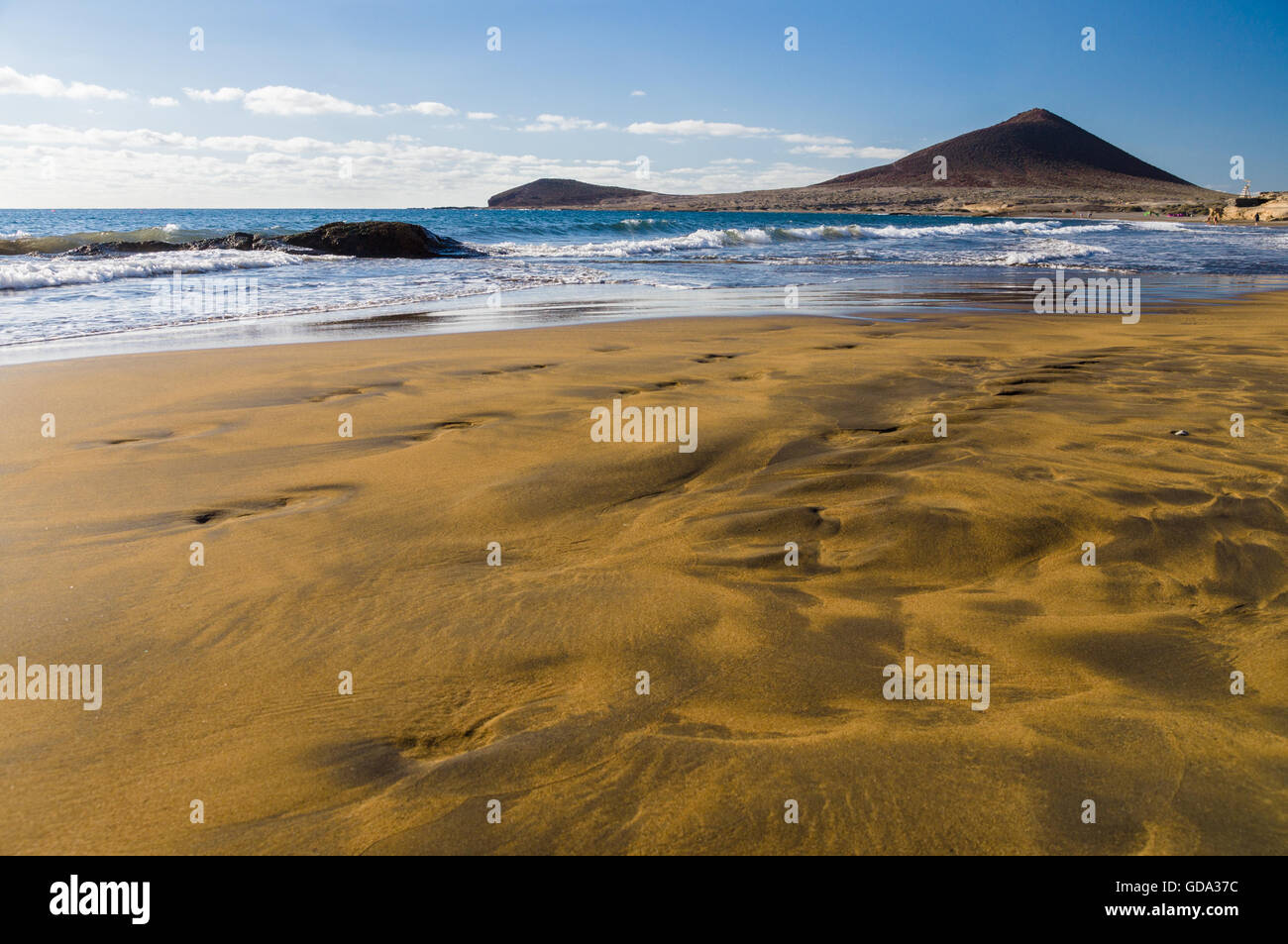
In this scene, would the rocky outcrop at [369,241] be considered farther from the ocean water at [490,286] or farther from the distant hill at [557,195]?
the distant hill at [557,195]

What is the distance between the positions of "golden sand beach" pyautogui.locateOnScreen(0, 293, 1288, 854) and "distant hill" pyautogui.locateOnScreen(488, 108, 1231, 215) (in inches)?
3380

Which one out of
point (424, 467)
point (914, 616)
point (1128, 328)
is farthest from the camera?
point (1128, 328)

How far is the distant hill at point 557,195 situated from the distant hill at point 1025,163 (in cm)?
3352

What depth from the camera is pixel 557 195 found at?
4978 inches

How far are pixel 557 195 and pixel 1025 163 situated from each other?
69.5 metres

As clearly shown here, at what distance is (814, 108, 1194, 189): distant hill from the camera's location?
109438 mm

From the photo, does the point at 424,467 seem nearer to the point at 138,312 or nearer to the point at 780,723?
the point at 780,723

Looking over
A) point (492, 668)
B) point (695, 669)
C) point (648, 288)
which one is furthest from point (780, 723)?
point (648, 288)

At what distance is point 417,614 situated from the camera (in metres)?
2.44

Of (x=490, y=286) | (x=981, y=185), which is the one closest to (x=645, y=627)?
(x=490, y=286)

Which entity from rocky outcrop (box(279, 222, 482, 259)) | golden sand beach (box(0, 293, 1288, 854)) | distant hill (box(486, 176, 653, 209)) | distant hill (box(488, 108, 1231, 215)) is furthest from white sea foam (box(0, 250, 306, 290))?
distant hill (box(486, 176, 653, 209))

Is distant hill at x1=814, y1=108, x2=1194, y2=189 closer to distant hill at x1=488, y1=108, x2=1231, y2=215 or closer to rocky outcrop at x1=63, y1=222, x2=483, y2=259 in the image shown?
distant hill at x1=488, y1=108, x2=1231, y2=215

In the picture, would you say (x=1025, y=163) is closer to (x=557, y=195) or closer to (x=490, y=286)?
(x=557, y=195)
